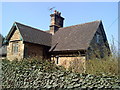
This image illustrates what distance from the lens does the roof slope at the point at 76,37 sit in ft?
45.5

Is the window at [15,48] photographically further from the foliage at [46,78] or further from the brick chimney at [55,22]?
the foliage at [46,78]

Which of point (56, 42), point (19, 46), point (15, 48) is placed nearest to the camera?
point (19, 46)

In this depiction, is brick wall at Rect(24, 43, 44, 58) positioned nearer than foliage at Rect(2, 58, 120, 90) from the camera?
No

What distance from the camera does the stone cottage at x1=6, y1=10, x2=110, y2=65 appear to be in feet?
45.8

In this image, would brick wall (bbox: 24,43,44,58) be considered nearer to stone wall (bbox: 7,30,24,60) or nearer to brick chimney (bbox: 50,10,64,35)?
stone wall (bbox: 7,30,24,60)

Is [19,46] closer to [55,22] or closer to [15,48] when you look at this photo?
[15,48]

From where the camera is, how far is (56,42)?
1669 centimetres

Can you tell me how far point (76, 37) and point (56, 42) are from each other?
2.77 meters

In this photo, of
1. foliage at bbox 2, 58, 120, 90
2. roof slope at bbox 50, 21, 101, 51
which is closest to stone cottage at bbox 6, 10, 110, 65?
roof slope at bbox 50, 21, 101, 51

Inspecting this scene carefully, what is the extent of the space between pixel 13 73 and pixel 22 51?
7003 millimetres

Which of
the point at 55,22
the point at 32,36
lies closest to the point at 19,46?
the point at 32,36

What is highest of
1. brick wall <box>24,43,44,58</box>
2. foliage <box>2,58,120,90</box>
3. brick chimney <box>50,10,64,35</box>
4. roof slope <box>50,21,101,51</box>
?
brick chimney <box>50,10,64,35</box>

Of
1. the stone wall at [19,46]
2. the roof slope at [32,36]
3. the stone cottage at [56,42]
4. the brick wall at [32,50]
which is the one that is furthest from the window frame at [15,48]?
the roof slope at [32,36]

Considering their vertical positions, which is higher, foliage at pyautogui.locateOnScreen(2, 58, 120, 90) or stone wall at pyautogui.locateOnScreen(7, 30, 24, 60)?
stone wall at pyautogui.locateOnScreen(7, 30, 24, 60)
